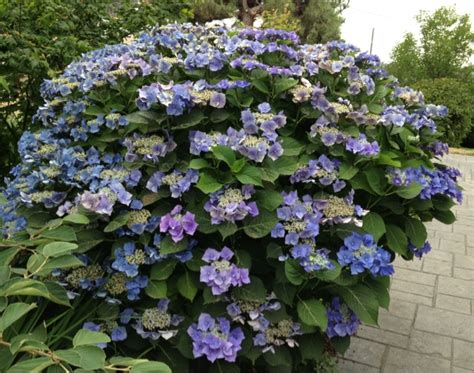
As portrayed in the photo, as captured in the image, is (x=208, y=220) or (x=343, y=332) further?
(x=343, y=332)

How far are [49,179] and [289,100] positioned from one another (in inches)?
36.2

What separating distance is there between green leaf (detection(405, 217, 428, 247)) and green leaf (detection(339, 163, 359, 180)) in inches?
13.0

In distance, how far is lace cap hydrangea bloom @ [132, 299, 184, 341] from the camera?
1.57 metres


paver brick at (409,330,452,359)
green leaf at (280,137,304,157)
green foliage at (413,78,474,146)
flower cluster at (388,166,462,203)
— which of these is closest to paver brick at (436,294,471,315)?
paver brick at (409,330,452,359)

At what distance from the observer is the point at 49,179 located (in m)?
1.74

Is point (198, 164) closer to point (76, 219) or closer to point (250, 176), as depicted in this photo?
point (250, 176)

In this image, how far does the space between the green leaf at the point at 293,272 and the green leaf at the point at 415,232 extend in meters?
0.53

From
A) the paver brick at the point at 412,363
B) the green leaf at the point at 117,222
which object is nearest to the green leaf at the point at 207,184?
the green leaf at the point at 117,222

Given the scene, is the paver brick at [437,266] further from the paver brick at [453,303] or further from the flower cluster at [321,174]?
the flower cluster at [321,174]

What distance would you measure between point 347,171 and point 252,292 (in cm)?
53

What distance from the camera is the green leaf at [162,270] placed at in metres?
1.55

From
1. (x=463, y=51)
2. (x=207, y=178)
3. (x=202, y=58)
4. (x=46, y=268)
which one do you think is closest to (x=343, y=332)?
(x=207, y=178)

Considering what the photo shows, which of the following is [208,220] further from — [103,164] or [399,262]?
[399,262]

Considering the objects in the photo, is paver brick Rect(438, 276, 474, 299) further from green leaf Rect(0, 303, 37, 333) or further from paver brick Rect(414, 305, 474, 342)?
green leaf Rect(0, 303, 37, 333)
